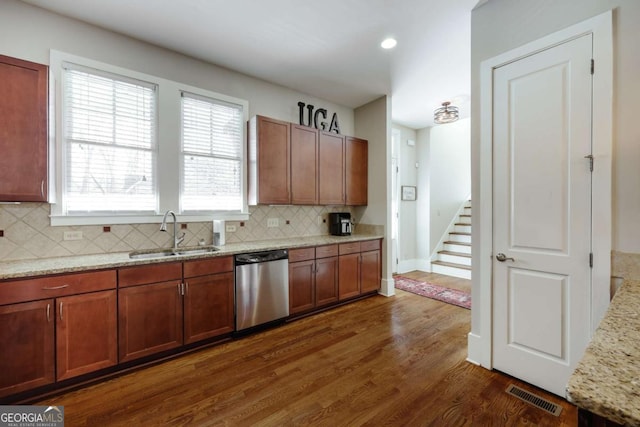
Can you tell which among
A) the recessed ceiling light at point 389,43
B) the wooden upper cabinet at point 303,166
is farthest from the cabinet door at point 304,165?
the recessed ceiling light at point 389,43

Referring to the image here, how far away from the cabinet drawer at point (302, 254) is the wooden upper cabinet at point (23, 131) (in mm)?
2230

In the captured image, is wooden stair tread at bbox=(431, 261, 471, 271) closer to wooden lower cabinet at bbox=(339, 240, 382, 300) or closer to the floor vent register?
wooden lower cabinet at bbox=(339, 240, 382, 300)

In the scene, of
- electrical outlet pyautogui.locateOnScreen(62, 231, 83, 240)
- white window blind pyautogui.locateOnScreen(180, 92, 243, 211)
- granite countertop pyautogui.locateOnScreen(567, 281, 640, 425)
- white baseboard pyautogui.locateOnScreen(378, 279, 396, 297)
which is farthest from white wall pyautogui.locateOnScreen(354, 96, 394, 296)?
electrical outlet pyautogui.locateOnScreen(62, 231, 83, 240)

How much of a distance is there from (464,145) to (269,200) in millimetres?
5431

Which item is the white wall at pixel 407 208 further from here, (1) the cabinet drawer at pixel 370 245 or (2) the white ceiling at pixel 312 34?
(2) the white ceiling at pixel 312 34

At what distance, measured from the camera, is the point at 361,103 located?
444cm

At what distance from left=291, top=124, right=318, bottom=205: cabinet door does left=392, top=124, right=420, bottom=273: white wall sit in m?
2.46

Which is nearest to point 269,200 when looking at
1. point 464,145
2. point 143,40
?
point 143,40

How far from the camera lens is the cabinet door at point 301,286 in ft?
10.7

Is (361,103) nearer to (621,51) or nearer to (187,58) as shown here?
(187,58)

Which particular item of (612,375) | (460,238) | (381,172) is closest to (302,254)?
(381,172)

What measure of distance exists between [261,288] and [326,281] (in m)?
0.97

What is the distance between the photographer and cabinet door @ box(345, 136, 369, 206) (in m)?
4.23

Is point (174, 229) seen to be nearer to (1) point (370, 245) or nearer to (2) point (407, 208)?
(1) point (370, 245)
